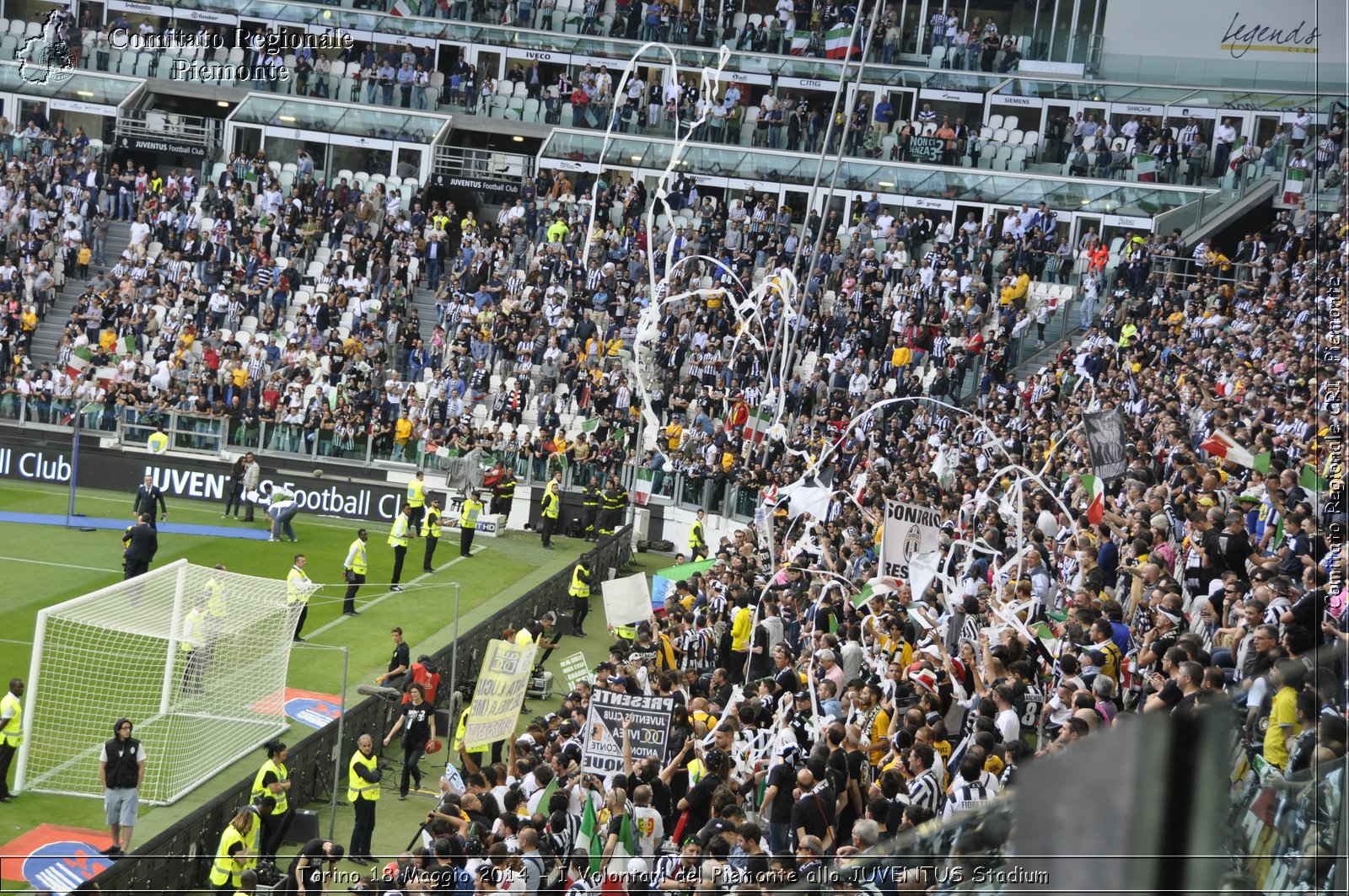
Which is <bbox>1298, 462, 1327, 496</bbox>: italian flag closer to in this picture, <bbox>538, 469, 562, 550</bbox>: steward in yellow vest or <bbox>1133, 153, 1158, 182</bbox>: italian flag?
<bbox>538, 469, 562, 550</bbox>: steward in yellow vest

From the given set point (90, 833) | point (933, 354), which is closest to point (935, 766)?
point (90, 833)

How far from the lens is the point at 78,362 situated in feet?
118

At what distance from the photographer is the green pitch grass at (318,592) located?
632 inches

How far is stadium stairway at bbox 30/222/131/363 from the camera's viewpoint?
1539 inches

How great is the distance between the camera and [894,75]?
47.6 metres

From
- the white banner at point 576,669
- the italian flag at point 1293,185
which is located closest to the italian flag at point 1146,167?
the italian flag at point 1293,185

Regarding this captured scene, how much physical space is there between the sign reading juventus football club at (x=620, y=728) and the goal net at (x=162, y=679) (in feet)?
20.2

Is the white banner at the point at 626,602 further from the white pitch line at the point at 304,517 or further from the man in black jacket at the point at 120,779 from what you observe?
the white pitch line at the point at 304,517

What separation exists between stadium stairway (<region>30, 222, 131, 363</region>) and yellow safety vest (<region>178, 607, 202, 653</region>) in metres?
23.9

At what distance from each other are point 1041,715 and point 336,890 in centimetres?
694

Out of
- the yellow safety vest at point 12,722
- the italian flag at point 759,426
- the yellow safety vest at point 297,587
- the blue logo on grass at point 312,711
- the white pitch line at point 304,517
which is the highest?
the italian flag at point 759,426

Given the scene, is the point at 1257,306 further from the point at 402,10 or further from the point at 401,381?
the point at 402,10

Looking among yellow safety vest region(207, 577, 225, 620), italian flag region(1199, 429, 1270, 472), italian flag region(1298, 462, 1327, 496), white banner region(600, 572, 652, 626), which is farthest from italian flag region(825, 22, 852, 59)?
italian flag region(1298, 462, 1327, 496)

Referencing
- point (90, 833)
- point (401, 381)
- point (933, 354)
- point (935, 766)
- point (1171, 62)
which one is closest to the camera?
point (935, 766)
